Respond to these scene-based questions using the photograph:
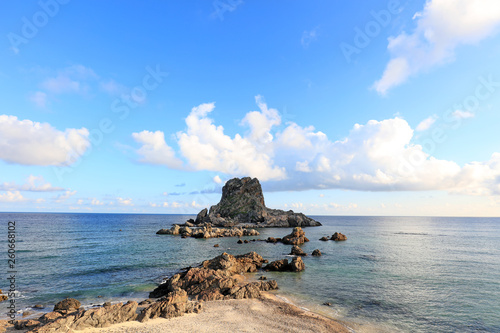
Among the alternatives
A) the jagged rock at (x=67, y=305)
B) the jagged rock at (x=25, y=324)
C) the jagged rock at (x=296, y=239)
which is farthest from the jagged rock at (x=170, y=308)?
the jagged rock at (x=296, y=239)

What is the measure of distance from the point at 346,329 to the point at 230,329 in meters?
9.69

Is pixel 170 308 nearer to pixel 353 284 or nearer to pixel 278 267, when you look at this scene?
pixel 278 267

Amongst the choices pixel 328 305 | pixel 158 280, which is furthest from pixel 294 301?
pixel 158 280

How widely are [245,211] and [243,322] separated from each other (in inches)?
5648

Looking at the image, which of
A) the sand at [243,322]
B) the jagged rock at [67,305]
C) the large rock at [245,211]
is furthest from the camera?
the large rock at [245,211]

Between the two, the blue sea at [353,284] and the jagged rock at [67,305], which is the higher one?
the jagged rock at [67,305]

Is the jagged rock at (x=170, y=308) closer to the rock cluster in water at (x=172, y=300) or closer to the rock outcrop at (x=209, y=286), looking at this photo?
the rock cluster in water at (x=172, y=300)

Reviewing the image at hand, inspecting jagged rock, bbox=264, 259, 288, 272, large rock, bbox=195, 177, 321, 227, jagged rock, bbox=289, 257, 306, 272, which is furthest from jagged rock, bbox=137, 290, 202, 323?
large rock, bbox=195, 177, 321, 227

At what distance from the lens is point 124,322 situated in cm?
2144

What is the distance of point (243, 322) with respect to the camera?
21.7 meters

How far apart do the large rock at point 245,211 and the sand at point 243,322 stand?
128m

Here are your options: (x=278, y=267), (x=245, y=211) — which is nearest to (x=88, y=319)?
(x=278, y=267)

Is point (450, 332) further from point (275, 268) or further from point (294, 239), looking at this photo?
point (294, 239)

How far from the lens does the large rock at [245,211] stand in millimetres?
159725
